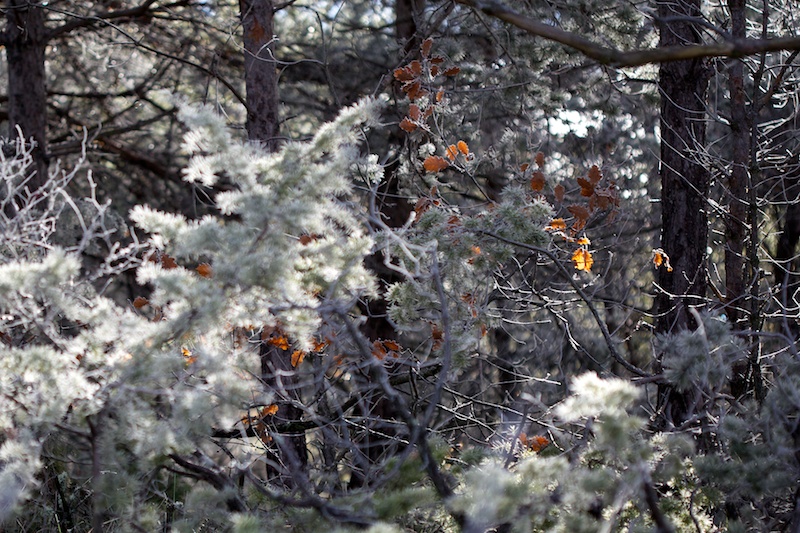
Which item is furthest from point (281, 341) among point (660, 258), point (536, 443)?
point (660, 258)

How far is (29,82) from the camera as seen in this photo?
8.36m

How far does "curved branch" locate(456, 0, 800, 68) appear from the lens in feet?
11.0

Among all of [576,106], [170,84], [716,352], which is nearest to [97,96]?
[170,84]

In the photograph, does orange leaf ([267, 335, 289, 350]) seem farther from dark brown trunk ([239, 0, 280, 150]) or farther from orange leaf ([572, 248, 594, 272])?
dark brown trunk ([239, 0, 280, 150])

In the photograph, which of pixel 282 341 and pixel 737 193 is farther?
pixel 737 193

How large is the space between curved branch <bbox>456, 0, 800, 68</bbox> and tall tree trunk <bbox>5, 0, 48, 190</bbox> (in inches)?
246

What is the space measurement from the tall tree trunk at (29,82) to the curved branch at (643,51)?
6256 mm

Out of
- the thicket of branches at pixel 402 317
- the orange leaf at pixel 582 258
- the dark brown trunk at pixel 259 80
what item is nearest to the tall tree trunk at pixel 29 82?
the thicket of branches at pixel 402 317

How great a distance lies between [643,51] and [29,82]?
7.00 metres

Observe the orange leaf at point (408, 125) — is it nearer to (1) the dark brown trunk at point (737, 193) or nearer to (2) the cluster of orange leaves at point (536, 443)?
(1) the dark brown trunk at point (737, 193)

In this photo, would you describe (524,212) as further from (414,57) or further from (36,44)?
(36,44)

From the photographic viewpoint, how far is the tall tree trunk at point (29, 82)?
8234mm

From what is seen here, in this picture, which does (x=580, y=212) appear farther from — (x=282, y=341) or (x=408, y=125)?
(x=282, y=341)

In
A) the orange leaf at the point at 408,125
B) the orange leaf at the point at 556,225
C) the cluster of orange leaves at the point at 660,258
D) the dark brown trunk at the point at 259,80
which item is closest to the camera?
the orange leaf at the point at 556,225
